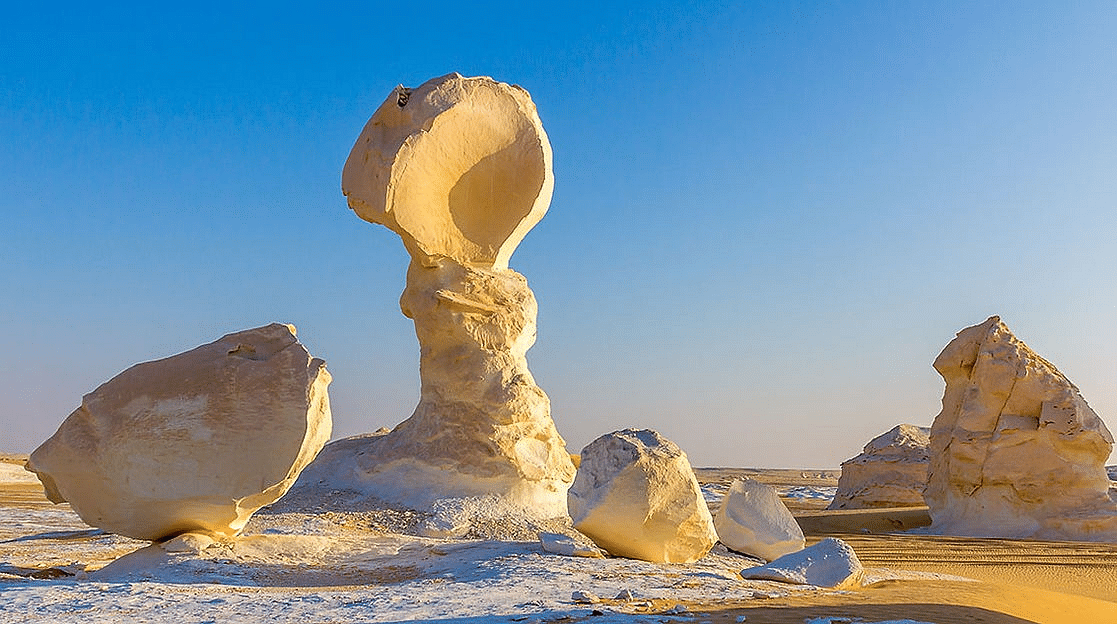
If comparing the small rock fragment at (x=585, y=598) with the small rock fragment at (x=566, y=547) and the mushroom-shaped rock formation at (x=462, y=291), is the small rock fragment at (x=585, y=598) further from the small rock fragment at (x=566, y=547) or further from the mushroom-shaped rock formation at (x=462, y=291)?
the mushroom-shaped rock formation at (x=462, y=291)

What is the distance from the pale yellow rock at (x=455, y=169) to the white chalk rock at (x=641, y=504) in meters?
4.46

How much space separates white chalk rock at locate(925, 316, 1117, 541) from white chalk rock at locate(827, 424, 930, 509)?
3.64 meters

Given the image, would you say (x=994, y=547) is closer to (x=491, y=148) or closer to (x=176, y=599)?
(x=491, y=148)

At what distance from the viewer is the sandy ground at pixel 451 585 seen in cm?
518

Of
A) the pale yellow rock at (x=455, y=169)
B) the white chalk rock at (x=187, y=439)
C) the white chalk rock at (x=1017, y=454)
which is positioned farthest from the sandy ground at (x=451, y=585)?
the pale yellow rock at (x=455, y=169)

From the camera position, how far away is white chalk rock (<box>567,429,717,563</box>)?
7422mm

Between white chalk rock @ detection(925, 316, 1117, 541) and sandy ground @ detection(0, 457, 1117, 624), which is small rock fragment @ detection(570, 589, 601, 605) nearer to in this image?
sandy ground @ detection(0, 457, 1117, 624)

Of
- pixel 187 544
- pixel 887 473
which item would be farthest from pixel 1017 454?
pixel 187 544

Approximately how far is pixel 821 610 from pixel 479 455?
597 centimetres

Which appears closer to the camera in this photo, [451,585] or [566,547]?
[451,585]

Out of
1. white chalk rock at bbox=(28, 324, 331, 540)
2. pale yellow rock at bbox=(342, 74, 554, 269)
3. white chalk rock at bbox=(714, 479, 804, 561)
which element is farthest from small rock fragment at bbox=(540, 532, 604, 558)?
pale yellow rock at bbox=(342, 74, 554, 269)

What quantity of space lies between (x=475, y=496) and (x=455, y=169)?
12.8 ft

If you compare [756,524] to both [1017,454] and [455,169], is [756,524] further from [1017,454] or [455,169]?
[1017,454]

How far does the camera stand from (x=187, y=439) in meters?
7.06
